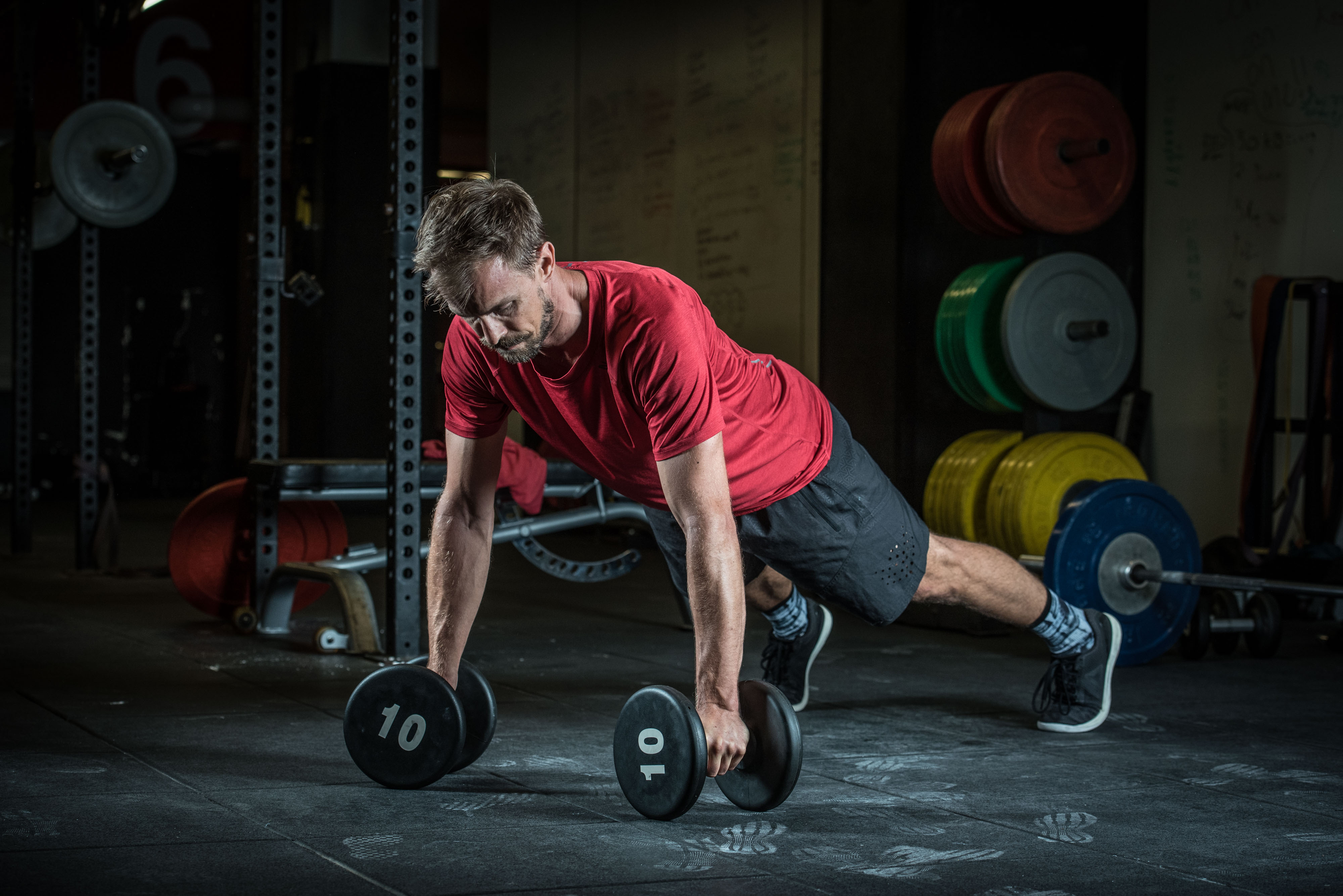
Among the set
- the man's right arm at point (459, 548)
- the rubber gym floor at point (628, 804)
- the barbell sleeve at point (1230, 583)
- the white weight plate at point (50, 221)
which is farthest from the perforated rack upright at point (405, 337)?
the white weight plate at point (50, 221)

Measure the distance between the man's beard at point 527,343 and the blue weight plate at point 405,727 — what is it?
502mm

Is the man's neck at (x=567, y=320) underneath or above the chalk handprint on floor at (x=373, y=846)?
above

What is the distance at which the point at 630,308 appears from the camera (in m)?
1.88

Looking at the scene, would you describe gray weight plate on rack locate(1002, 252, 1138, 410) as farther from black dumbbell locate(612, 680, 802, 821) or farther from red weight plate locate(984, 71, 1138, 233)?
black dumbbell locate(612, 680, 802, 821)

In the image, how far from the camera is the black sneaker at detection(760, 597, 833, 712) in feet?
9.15

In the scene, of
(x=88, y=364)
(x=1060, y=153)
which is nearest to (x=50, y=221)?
(x=88, y=364)

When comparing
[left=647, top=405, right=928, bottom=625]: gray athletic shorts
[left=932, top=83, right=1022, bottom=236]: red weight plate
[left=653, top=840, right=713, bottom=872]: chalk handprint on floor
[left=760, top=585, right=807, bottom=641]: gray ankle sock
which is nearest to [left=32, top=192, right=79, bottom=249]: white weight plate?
[left=932, top=83, right=1022, bottom=236]: red weight plate

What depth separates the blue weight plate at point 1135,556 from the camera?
3225 millimetres

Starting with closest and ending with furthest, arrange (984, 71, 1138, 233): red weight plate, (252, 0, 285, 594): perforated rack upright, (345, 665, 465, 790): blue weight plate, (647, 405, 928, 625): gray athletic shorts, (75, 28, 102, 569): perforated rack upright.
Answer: (345, 665, 465, 790): blue weight plate
(647, 405, 928, 625): gray athletic shorts
(984, 71, 1138, 233): red weight plate
(252, 0, 285, 594): perforated rack upright
(75, 28, 102, 569): perforated rack upright

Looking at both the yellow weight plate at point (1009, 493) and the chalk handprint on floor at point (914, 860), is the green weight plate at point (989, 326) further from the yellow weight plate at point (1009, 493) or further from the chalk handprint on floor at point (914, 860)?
the chalk handprint on floor at point (914, 860)

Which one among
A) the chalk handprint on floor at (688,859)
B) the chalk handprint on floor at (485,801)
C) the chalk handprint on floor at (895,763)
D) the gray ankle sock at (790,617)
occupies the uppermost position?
the gray ankle sock at (790,617)

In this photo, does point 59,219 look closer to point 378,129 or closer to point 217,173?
point 378,129

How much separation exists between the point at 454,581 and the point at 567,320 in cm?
46

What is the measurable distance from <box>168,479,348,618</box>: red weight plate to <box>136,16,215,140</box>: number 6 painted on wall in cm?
449
